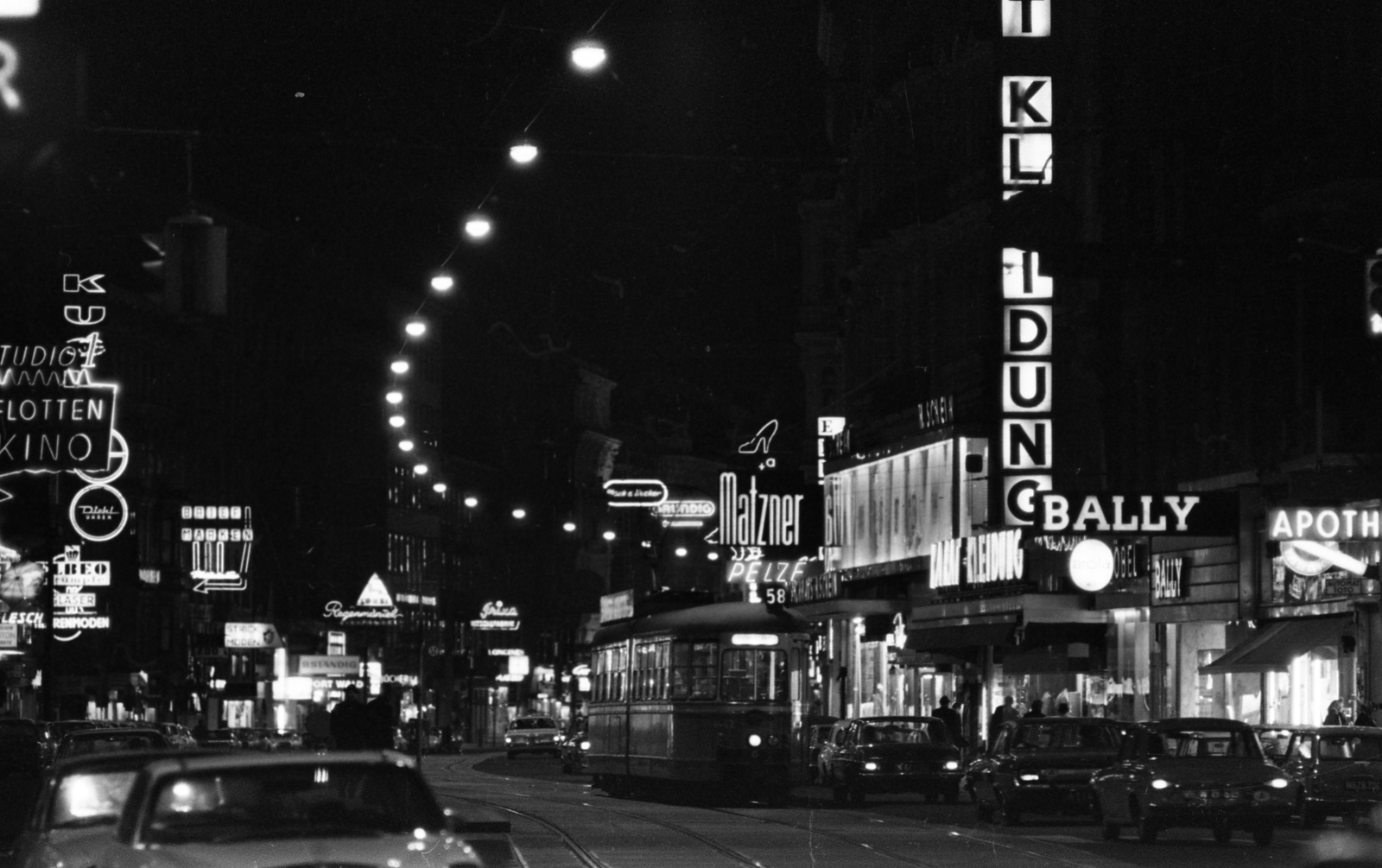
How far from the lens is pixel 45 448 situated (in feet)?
163

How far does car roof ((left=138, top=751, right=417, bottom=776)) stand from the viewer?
11.8 metres

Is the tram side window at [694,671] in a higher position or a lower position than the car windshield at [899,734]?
higher

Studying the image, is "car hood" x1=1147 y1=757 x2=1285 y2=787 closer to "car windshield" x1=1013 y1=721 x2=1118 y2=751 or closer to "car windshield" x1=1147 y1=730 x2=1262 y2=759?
"car windshield" x1=1147 y1=730 x2=1262 y2=759

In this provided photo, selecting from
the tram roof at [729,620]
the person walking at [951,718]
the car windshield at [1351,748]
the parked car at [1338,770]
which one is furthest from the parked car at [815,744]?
the car windshield at [1351,748]

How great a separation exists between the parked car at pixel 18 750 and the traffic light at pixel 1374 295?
2120cm

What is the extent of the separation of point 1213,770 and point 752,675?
12.6 m

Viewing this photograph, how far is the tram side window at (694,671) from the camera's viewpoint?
128 ft

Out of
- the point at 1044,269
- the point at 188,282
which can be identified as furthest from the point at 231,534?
the point at 1044,269

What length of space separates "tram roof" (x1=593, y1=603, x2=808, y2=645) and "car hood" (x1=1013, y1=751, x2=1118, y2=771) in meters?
8.13

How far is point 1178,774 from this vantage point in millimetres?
27562

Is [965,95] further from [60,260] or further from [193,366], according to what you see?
[193,366]

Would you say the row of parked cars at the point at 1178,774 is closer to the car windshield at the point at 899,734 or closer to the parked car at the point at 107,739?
the car windshield at the point at 899,734

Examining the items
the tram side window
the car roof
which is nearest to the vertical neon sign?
the tram side window

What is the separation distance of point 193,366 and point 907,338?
52019 millimetres
